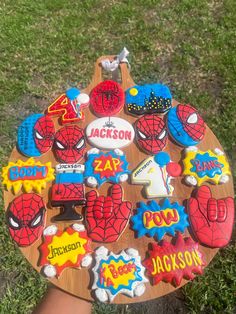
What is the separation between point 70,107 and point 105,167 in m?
0.38

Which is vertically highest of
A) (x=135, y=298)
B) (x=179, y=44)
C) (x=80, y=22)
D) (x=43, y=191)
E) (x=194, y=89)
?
(x=80, y=22)

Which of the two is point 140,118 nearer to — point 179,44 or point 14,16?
point 179,44

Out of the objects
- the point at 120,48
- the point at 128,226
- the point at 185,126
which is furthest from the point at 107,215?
the point at 120,48

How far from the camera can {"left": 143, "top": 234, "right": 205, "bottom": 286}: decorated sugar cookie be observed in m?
1.48

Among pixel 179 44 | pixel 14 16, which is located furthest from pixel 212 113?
pixel 14 16

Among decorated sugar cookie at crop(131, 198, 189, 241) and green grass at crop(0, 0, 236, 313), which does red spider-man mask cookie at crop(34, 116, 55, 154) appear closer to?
decorated sugar cookie at crop(131, 198, 189, 241)

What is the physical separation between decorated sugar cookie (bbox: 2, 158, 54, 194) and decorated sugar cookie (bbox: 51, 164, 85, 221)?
1.9 inches

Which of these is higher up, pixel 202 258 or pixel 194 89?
pixel 194 89

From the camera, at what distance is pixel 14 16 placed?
351cm

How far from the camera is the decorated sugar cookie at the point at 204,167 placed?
5.46ft

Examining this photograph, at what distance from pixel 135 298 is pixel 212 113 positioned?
1770mm

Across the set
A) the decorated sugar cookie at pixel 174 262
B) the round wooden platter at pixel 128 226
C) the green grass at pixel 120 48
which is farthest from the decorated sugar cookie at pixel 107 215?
the green grass at pixel 120 48

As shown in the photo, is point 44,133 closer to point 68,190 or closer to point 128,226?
point 68,190

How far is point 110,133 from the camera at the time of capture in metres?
1.78
